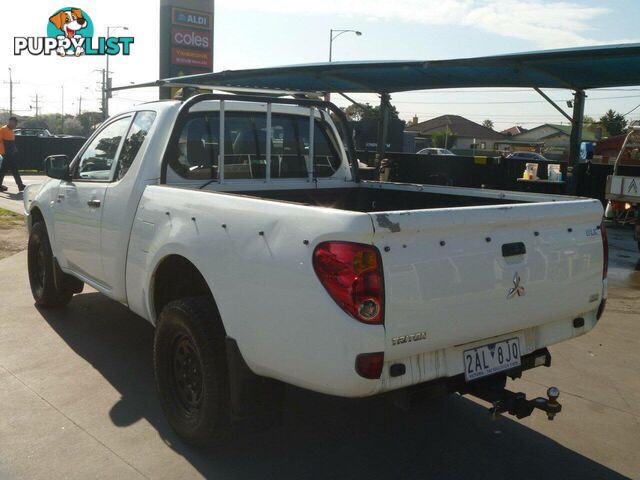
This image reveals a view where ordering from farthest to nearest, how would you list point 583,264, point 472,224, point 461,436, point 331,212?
point 461,436 < point 583,264 < point 472,224 < point 331,212

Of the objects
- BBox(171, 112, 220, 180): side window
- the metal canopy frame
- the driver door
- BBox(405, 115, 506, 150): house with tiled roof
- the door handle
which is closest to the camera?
the door handle

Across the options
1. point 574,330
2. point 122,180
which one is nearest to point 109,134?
point 122,180

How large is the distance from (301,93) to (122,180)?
5.43 ft

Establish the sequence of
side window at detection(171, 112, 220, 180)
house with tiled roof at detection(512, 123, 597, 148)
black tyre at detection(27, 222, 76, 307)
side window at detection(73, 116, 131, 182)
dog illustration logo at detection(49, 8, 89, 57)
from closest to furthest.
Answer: side window at detection(171, 112, 220, 180), side window at detection(73, 116, 131, 182), black tyre at detection(27, 222, 76, 307), dog illustration logo at detection(49, 8, 89, 57), house with tiled roof at detection(512, 123, 597, 148)

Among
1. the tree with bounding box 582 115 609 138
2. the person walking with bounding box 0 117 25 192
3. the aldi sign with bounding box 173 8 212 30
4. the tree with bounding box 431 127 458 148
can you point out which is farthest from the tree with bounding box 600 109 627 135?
the person walking with bounding box 0 117 25 192

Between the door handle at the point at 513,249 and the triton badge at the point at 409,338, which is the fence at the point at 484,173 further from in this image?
the triton badge at the point at 409,338

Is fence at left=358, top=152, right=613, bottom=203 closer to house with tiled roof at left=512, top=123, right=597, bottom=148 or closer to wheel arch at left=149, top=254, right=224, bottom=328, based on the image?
wheel arch at left=149, top=254, right=224, bottom=328

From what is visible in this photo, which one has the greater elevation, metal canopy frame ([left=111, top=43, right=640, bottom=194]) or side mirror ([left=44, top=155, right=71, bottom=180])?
metal canopy frame ([left=111, top=43, right=640, bottom=194])

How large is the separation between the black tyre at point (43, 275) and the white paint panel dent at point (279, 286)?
2827 mm

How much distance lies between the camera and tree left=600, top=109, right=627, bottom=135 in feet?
249

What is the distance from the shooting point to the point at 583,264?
3564mm

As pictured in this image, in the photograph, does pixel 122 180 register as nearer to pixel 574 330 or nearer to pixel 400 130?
pixel 574 330

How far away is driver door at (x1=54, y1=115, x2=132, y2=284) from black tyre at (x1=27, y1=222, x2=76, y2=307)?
42 cm

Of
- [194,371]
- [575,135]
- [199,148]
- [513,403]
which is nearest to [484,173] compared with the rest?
[575,135]
